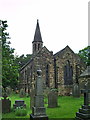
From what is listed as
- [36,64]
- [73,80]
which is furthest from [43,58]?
[73,80]

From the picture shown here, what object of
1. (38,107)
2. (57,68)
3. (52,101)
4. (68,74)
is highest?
(57,68)

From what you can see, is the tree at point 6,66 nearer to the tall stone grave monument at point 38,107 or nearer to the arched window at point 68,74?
the tall stone grave monument at point 38,107

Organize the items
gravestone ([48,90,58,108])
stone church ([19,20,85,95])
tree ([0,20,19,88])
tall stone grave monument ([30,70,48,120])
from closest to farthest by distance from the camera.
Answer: tall stone grave monument ([30,70,48,120]) → tree ([0,20,19,88]) → gravestone ([48,90,58,108]) → stone church ([19,20,85,95])

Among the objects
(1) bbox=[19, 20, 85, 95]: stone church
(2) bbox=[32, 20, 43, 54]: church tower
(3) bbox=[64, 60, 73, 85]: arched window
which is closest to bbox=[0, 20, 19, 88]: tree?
(1) bbox=[19, 20, 85, 95]: stone church

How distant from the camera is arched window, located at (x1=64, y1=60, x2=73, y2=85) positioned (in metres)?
29.2

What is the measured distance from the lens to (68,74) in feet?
96.9

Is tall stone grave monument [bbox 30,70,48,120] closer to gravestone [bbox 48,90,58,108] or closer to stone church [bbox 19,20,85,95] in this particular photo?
gravestone [bbox 48,90,58,108]

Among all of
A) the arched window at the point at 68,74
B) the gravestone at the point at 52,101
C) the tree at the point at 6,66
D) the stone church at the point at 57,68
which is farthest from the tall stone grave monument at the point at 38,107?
the arched window at the point at 68,74

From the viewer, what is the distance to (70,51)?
30.2 metres

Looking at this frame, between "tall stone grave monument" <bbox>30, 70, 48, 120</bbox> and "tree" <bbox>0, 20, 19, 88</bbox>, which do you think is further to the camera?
"tree" <bbox>0, 20, 19, 88</bbox>

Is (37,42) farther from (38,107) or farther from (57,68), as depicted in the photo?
(38,107)

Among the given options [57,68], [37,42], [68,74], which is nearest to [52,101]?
[57,68]

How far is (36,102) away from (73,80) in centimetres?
2173

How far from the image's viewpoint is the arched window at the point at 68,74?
95.7 feet
